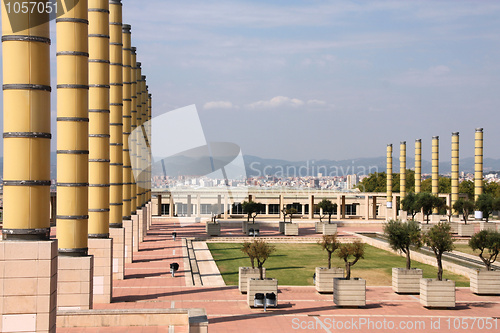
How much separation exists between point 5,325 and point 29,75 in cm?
577

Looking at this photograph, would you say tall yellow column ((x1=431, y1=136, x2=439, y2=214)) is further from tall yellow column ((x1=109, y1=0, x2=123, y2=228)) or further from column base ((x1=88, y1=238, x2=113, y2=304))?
column base ((x1=88, y1=238, x2=113, y2=304))

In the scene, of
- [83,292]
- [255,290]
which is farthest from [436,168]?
[83,292]

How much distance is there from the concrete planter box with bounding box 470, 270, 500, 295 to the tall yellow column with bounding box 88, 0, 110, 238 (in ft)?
54.9

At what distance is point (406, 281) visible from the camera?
1135 inches

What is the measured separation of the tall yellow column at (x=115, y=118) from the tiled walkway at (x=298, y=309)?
3.69 meters

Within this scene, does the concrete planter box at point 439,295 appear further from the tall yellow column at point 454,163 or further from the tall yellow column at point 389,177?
the tall yellow column at point 389,177

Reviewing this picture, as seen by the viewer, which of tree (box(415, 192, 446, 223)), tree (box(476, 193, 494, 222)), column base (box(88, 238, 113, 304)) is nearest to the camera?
column base (box(88, 238, 113, 304))

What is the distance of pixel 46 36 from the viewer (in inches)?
589

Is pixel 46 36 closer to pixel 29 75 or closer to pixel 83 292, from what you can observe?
pixel 29 75

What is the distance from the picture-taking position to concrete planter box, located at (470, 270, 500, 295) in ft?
95.5

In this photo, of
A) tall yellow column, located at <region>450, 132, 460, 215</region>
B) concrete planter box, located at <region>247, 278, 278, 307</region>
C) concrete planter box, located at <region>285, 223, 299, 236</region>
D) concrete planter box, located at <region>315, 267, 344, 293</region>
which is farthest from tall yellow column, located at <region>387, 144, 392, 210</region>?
concrete planter box, located at <region>247, 278, 278, 307</region>

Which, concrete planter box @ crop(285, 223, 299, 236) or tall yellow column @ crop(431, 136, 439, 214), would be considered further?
tall yellow column @ crop(431, 136, 439, 214)

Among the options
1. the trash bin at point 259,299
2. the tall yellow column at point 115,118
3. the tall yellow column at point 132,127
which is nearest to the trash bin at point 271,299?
the trash bin at point 259,299

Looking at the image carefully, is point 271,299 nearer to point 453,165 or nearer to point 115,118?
point 115,118
